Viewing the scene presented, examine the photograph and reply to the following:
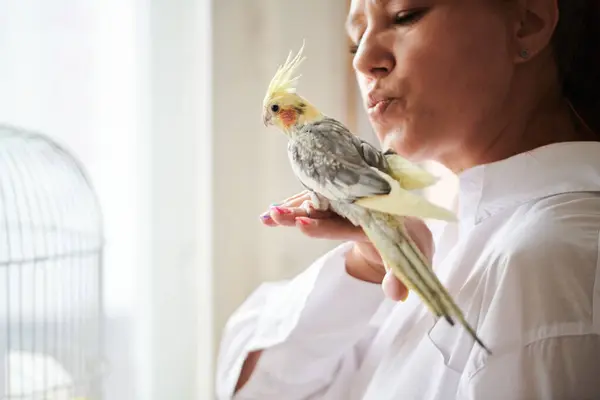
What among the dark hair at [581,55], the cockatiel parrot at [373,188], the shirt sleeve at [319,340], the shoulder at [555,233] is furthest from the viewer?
the shirt sleeve at [319,340]

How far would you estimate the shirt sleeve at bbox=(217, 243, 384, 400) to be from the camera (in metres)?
0.67

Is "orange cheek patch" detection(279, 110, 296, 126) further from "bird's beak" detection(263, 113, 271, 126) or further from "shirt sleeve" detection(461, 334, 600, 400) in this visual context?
"shirt sleeve" detection(461, 334, 600, 400)

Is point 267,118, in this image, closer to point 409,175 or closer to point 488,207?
point 409,175

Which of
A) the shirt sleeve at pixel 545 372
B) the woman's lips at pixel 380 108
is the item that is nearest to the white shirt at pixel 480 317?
the shirt sleeve at pixel 545 372

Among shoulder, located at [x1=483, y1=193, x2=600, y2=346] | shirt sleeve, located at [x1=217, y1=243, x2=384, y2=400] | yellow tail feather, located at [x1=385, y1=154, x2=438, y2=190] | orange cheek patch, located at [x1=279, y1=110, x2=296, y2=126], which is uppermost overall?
orange cheek patch, located at [x1=279, y1=110, x2=296, y2=126]

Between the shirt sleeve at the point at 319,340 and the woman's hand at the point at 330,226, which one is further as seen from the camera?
the shirt sleeve at the point at 319,340

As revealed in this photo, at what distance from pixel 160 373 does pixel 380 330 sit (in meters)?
0.55

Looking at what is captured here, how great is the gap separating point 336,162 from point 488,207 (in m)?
0.23

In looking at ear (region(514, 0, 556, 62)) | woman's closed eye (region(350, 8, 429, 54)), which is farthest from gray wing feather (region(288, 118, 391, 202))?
ear (region(514, 0, 556, 62))

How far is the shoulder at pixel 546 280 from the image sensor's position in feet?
1.37

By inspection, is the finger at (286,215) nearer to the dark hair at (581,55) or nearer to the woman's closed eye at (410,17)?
the woman's closed eye at (410,17)

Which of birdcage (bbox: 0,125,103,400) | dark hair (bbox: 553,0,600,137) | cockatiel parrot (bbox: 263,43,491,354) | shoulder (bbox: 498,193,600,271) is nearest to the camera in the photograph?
cockatiel parrot (bbox: 263,43,491,354)

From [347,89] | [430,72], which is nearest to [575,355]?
[430,72]

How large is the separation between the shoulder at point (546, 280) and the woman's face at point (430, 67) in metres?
0.11
